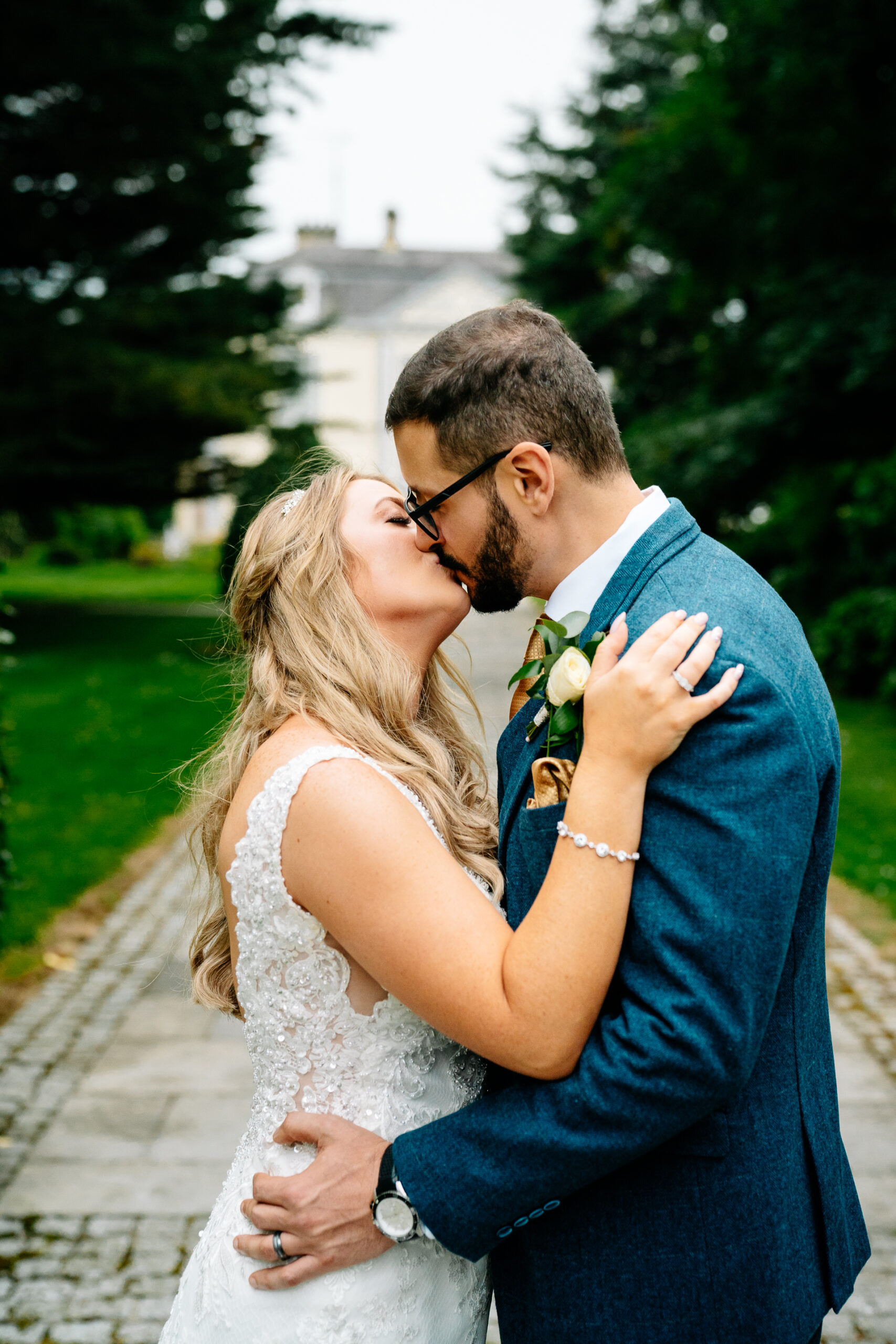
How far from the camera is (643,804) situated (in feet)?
5.11

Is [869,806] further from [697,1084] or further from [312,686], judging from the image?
[697,1084]

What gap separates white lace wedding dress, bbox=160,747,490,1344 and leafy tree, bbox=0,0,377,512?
15010 mm

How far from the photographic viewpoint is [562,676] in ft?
5.36

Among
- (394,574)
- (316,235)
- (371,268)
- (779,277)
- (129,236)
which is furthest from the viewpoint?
(316,235)

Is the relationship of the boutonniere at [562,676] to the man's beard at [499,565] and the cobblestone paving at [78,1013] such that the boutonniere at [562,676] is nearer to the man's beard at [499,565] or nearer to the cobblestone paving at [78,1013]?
the man's beard at [499,565]

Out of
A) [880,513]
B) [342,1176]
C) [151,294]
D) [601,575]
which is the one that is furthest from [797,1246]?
[151,294]

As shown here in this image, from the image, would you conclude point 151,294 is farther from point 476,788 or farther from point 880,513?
point 476,788

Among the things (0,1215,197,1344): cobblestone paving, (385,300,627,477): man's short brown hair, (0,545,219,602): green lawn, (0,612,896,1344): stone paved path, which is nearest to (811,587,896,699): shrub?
(0,612,896,1344): stone paved path

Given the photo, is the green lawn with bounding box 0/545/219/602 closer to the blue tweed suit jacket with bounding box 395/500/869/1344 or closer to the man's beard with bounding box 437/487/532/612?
the man's beard with bounding box 437/487/532/612

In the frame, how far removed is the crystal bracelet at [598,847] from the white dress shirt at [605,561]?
0.44m

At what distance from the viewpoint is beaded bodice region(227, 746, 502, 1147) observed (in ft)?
6.24

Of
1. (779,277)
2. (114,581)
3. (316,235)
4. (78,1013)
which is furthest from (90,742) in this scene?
(316,235)

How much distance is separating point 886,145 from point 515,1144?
44.7 ft

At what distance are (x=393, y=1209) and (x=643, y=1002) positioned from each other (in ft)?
1.92
